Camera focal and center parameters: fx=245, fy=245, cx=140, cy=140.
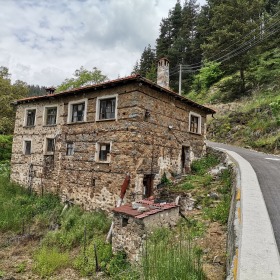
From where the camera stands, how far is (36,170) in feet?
56.2

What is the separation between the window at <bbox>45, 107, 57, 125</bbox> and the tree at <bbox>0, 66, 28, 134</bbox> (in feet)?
46.9

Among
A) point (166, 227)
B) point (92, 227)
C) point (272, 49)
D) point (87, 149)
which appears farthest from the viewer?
point (272, 49)

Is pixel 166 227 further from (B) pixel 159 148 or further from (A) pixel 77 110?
(A) pixel 77 110

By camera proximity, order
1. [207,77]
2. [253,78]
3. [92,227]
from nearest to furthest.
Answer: [92,227]
[253,78]
[207,77]

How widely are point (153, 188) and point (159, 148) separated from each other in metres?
2.27

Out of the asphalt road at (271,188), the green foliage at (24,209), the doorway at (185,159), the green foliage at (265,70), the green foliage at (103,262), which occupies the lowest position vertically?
the green foliage at (103,262)

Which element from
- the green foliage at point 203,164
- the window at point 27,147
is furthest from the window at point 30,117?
the green foliage at point 203,164

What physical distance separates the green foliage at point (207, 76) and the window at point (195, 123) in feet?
57.9

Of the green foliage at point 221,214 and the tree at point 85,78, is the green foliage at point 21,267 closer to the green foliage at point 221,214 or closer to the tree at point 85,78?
the green foliage at point 221,214

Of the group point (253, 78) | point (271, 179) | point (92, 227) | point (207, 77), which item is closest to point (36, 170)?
point (92, 227)

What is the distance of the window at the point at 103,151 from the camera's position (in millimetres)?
13438

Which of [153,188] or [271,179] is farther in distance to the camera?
[153,188]

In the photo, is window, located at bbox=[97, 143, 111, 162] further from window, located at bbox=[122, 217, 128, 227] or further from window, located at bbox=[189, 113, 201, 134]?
window, located at bbox=[189, 113, 201, 134]

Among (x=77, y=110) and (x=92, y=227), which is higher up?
(x=77, y=110)
